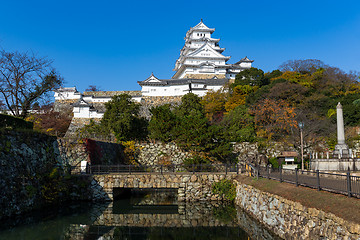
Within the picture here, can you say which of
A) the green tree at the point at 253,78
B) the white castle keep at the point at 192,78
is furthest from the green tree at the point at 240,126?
the white castle keep at the point at 192,78

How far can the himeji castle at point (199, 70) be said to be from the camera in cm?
5103

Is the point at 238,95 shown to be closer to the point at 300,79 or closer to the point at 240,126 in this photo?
the point at 240,126

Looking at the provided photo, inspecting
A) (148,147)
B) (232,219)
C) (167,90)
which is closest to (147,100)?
(167,90)

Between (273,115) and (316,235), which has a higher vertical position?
(273,115)

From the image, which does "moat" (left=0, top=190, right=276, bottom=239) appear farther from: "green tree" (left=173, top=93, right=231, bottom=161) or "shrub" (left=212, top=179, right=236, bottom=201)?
"green tree" (left=173, top=93, right=231, bottom=161)

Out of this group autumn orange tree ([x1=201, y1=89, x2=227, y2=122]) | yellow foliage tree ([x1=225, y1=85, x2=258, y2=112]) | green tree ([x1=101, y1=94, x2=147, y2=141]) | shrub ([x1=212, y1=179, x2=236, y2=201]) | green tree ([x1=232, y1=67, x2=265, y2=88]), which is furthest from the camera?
green tree ([x1=232, y1=67, x2=265, y2=88])

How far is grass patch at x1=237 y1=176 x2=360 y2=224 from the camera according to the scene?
7102 millimetres

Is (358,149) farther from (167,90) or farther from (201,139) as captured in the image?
(167,90)

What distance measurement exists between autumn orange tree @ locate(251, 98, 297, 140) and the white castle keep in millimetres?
18734

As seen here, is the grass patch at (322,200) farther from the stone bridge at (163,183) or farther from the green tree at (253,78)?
the green tree at (253,78)

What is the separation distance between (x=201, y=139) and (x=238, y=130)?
25.1 feet

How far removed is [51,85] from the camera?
2281 centimetres

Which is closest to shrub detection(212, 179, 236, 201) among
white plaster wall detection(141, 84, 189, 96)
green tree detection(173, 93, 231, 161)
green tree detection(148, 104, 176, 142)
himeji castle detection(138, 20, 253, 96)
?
green tree detection(173, 93, 231, 161)

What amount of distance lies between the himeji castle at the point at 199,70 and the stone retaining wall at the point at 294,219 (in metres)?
37.2
